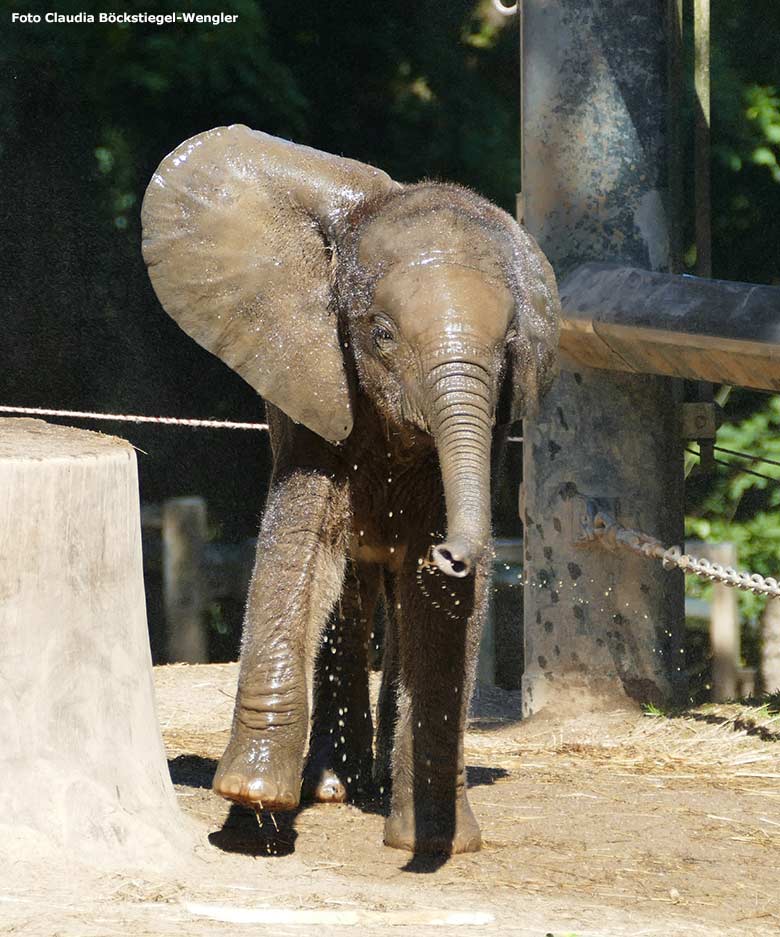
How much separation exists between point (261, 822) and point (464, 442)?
141cm

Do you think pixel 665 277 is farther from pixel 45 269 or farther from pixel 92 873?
pixel 45 269

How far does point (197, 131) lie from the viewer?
991cm

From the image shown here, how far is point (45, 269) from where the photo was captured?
10.5 m

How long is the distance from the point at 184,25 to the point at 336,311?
5054 millimetres

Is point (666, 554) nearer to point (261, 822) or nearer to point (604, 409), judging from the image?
point (604, 409)

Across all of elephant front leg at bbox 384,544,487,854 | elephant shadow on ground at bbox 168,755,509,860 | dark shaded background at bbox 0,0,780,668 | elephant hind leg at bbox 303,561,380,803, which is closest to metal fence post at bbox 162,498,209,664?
dark shaded background at bbox 0,0,780,668

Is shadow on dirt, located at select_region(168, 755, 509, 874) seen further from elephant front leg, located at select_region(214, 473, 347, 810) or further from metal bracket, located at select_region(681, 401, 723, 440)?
metal bracket, located at select_region(681, 401, 723, 440)

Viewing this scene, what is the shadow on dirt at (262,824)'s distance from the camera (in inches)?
191

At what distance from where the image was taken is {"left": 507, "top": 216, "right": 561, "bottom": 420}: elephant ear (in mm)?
4898

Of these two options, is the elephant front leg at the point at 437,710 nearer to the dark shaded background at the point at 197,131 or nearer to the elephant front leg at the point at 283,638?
the elephant front leg at the point at 283,638

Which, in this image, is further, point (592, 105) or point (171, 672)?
point (171, 672)

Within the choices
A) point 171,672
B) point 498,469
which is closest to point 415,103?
point 171,672

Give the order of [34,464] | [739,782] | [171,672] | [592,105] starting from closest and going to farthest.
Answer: [34,464]
[739,782]
[592,105]
[171,672]

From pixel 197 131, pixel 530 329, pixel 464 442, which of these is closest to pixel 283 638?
pixel 464 442
